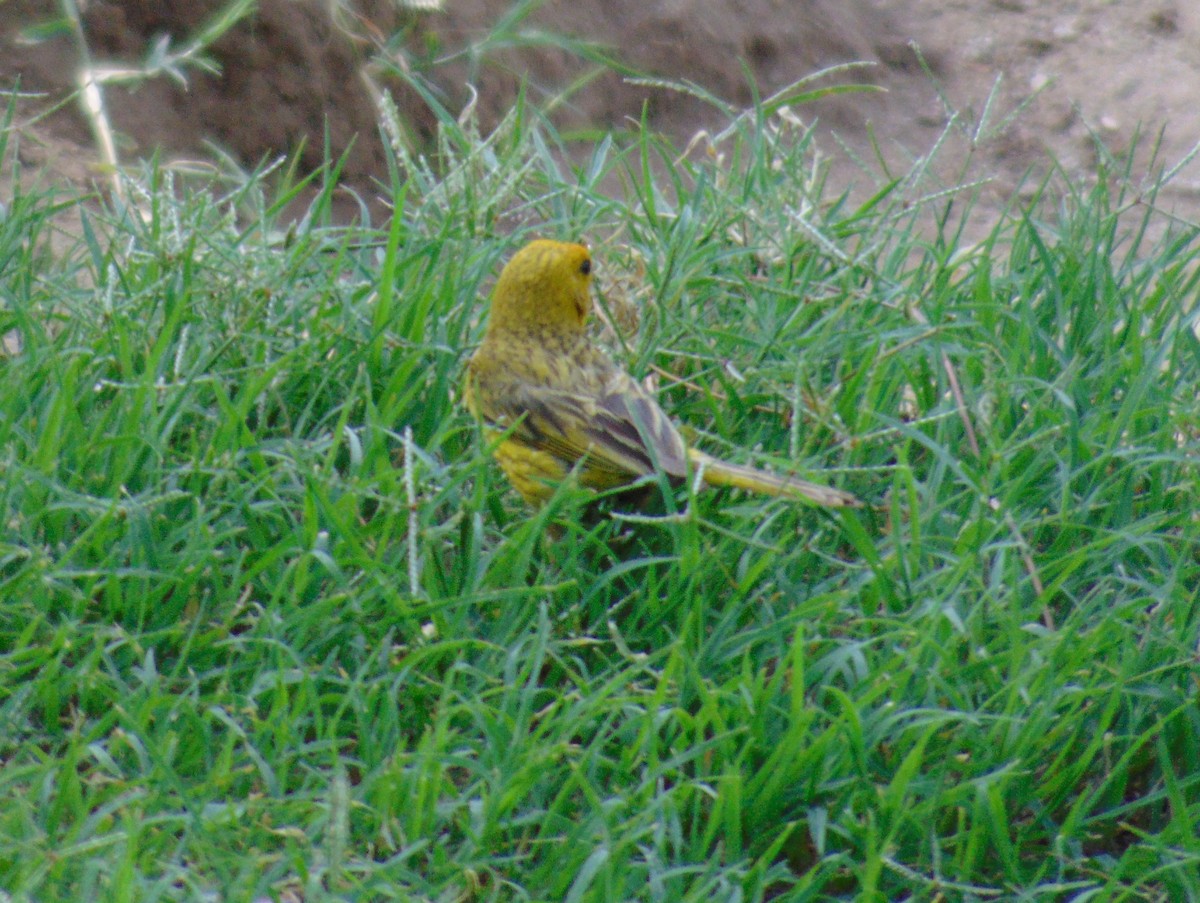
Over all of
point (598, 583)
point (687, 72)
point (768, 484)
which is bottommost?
point (598, 583)

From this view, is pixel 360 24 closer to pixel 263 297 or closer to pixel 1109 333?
pixel 263 297

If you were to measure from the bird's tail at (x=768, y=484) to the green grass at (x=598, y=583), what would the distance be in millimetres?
111

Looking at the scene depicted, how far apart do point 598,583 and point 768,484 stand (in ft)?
1.39

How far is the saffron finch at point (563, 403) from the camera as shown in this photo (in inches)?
131

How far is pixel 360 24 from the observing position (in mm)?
5668

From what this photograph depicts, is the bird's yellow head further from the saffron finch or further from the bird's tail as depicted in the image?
the bird's tail

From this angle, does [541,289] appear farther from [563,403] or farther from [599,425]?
[599,425]

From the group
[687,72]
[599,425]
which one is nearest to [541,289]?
[599,425]

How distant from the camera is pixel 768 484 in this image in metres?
3.21

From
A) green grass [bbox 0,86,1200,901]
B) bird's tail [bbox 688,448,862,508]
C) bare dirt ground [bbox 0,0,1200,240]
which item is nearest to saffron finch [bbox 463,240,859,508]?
bird's tail [bbox 688,448,862,508]

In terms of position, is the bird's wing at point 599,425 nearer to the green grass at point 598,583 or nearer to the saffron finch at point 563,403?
the saffron finch at point 563,403

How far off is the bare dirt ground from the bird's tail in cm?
218

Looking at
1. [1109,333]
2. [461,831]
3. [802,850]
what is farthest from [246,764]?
[1109,333]

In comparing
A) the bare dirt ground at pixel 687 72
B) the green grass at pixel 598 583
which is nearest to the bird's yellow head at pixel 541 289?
the green grass at pixel 598 583
